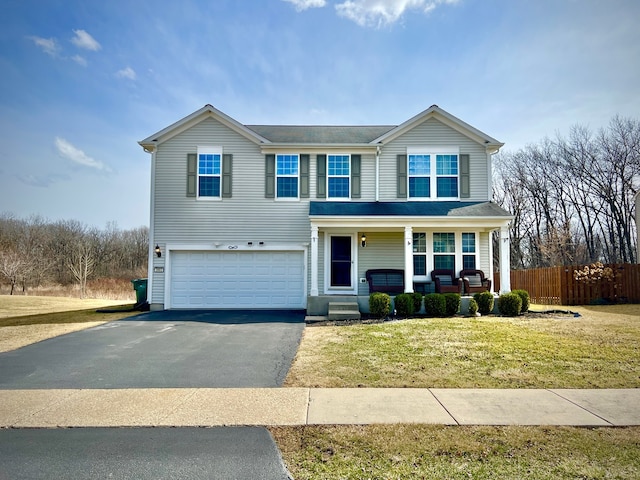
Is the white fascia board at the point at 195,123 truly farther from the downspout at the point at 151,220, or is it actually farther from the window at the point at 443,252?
the window at the point at 443,252

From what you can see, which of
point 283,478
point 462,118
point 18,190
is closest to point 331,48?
point 462,118

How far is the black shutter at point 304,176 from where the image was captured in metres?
16.0

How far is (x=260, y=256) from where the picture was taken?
1587 cm

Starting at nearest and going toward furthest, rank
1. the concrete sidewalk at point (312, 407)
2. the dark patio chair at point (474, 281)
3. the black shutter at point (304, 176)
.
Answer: the concrete sidewalk at point (312, 407)
the dark patio chair at point (474, 281)
the black shutter at point (304, 176)

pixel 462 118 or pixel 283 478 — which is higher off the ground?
pixel 462 118

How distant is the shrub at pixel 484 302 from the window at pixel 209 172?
1009 centimetres

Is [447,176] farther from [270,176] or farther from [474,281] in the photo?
[270,176]

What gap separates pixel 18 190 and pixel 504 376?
1113 inches

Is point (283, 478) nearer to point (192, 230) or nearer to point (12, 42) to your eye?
point (192, 230)

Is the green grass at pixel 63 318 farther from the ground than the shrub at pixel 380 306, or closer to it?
closer to it

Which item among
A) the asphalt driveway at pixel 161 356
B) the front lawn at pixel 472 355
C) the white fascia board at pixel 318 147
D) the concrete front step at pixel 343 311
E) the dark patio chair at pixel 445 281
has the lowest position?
the asphalt driveway at pixel 161 356

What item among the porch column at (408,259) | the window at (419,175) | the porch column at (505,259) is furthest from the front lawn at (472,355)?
the window at (419,175)

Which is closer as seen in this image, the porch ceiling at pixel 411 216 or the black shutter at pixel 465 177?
the porch ceiling at pixel 411 216

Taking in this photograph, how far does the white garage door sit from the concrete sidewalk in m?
9.82
